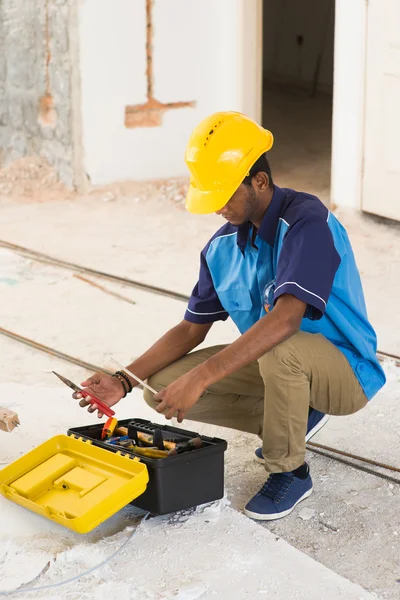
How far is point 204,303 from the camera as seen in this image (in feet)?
10.1

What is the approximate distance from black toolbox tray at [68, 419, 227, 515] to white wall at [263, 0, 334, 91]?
8.70 meters

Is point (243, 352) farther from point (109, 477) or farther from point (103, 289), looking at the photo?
point (103, 289)

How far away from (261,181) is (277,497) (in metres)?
1.01

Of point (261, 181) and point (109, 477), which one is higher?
point (261, 181)

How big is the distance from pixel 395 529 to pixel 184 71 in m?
5.00

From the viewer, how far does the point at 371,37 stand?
19.4ft

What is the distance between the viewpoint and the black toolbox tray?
108 inches

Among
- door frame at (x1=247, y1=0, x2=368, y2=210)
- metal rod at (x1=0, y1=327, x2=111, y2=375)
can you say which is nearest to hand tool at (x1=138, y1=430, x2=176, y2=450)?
metal rod at (x1=0, y1=327, x2=111, y2=375)

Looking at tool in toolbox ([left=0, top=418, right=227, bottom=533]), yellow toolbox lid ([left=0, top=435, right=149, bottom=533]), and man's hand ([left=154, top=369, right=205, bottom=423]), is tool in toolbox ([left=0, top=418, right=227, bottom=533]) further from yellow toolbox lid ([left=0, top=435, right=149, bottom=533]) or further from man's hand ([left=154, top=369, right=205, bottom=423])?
man's hand ([left=154, top=369, right=205, bottom=423])

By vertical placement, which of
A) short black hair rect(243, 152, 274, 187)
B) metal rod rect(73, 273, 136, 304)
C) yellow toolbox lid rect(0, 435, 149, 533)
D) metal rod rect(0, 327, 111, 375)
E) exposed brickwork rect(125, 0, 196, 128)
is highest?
short black hair rect(243, 152, 274, 187)

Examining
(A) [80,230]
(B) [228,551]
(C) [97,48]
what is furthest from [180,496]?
(C) [97,48]

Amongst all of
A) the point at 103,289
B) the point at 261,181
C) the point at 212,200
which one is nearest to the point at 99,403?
the point at 212,200

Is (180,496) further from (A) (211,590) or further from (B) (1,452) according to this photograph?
(B) (1,452)

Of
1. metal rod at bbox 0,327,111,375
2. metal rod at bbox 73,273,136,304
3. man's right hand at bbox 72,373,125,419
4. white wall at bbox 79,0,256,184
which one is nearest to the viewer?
man's right hand at bbox 72,373,125,419
